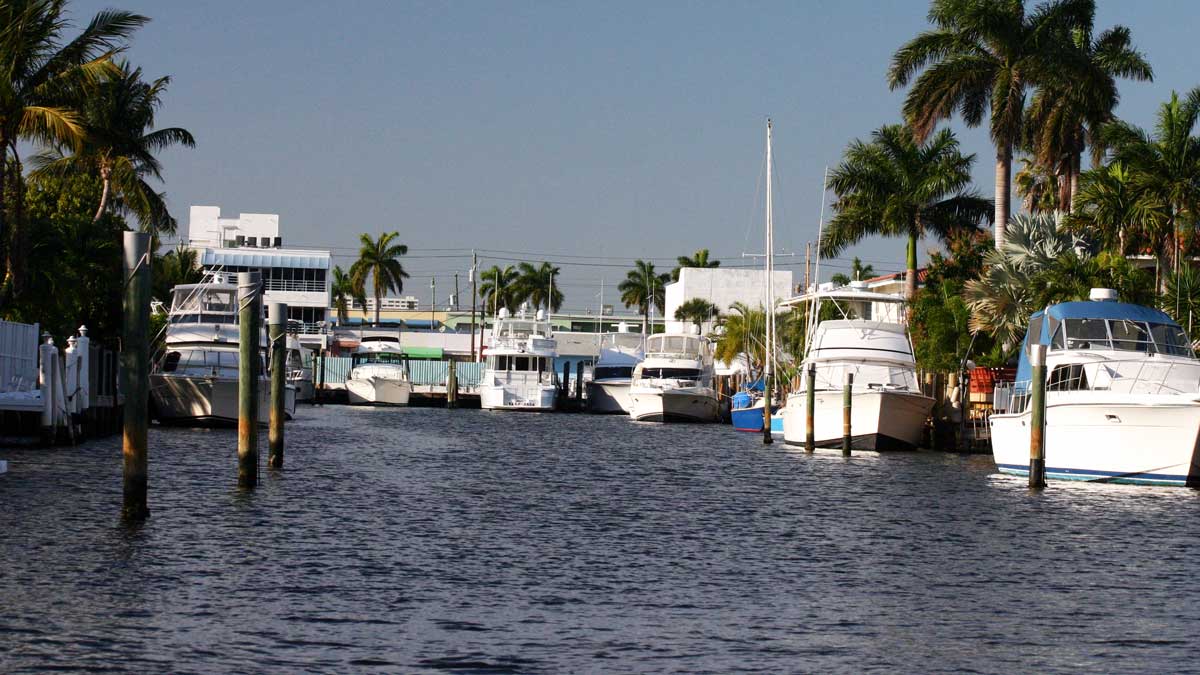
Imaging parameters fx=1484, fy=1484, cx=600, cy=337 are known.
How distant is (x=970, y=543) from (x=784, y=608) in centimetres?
709

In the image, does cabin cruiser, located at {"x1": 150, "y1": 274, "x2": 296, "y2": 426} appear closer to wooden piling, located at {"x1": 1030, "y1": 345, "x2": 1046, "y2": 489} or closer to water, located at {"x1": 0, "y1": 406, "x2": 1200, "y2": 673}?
water, located at {"x1": 0, "y1": 406, "x2": 1200, "y2": 673}

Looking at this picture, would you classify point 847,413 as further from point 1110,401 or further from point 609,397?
point 609,397

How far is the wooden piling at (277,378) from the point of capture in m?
32.2

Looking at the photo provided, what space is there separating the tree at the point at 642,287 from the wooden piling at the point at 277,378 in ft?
374

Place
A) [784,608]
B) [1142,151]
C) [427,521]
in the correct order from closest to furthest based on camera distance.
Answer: [784,608] → [427,521] → [1142,151]

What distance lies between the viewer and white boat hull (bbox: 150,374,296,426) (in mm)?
46375

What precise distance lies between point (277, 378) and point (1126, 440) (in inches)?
709

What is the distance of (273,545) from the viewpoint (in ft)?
68.7

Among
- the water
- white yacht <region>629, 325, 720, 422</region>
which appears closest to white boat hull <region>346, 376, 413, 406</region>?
white yacht <region>629, 325, 720, 422</region>

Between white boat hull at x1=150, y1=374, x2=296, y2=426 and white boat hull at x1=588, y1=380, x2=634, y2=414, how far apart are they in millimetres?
38469

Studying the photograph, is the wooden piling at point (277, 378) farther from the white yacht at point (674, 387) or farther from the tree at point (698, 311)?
the tree at point (698, 311)

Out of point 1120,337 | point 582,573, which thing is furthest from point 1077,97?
point 582,573

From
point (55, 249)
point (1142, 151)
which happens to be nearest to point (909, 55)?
point (1142, 151)

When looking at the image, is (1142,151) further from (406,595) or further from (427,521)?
(406,595)
